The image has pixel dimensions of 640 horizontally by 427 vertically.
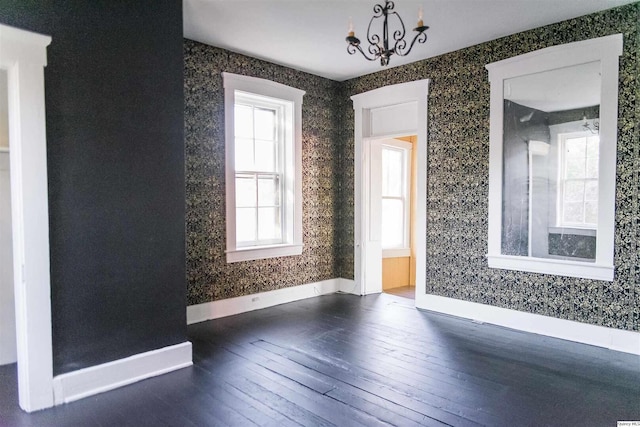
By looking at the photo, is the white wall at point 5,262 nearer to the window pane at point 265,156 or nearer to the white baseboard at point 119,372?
the white baseboard at point 119,372

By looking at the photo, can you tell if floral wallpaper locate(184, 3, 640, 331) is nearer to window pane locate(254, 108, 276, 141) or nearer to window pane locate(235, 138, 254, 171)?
window pane locate(235, 138, 254, 171)

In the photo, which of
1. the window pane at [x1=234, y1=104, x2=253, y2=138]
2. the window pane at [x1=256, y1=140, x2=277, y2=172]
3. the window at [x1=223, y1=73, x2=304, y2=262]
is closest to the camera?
the window at [x1=223, y1=73, x2=304, y2=262]

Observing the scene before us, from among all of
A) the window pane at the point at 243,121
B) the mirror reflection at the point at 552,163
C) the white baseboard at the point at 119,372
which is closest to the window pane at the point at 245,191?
the window pane at the point at 243,121

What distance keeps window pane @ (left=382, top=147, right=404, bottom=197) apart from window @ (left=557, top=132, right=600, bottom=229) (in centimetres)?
293

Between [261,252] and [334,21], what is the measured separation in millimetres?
2746

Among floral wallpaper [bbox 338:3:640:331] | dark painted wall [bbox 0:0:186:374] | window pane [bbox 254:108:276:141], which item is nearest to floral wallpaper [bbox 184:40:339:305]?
window pane [bbox 254:108:276:141]

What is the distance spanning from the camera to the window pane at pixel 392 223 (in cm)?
673

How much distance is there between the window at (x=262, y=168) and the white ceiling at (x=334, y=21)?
22.2 inches

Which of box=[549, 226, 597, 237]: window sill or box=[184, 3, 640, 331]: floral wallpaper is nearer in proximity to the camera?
box=[184, 3, 640, 331]: floral wallpaper

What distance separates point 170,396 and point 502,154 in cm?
389

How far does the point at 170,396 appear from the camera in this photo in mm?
2844

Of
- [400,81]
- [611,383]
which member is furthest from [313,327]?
[400,81]

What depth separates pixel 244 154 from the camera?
5.04 meters

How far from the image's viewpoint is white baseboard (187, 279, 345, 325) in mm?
4516
